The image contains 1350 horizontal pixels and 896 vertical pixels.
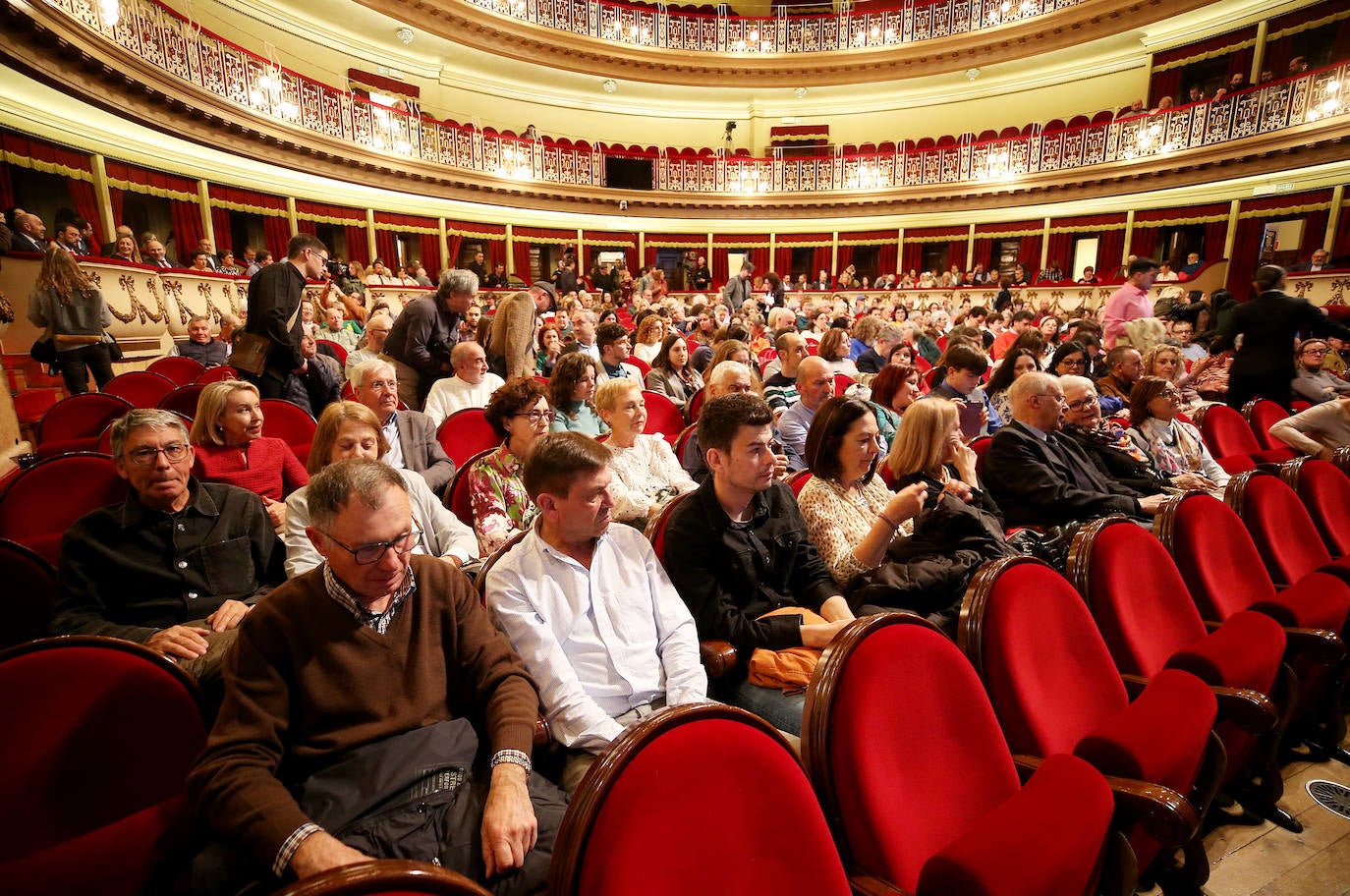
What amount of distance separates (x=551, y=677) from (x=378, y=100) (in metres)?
16.0

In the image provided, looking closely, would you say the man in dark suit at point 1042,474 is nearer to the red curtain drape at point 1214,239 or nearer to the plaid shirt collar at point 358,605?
the plaid shirt collar at point 358,605

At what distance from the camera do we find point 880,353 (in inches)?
198

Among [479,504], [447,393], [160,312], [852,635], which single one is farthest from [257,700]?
[160,312]

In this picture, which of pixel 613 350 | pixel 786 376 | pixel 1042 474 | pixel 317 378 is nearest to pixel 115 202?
pixel 317 378

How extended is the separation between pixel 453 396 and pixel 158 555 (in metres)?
1.90

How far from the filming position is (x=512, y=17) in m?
14.3

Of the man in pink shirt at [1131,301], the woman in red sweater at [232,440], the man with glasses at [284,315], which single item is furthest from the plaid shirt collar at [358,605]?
the man in pink shirt at [1131,301]

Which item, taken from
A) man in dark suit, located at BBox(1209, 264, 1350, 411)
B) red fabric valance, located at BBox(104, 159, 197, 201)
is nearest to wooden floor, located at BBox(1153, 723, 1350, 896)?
man in dark suit, located at BBox(1209, 264, 1350, 411)

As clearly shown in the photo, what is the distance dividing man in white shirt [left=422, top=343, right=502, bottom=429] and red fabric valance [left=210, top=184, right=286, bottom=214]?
31.0 ft

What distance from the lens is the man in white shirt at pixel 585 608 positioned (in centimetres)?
146

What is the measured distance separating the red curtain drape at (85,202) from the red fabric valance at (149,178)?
0.40m

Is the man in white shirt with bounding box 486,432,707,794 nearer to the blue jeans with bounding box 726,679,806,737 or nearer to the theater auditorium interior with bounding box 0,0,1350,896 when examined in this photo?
the theater auditorium interior with bounding box 0,0,1350,896

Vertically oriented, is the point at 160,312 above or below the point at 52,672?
above

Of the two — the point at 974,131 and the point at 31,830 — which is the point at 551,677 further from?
the point at 974,131
